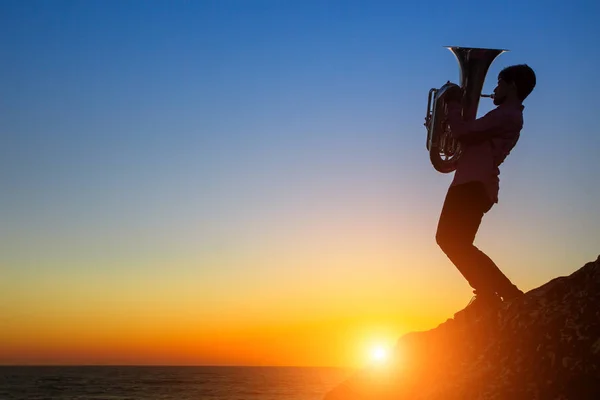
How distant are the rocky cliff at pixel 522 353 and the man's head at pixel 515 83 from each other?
5.57 ft

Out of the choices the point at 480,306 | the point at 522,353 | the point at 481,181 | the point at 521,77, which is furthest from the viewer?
the point at 480,306

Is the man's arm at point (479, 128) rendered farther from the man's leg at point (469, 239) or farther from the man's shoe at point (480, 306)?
the man's shoe at point (480, 306)

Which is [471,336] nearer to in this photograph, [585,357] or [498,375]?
A: [498,375]

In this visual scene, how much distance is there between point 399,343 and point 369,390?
75 cm

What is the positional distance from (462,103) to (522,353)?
2532 mm

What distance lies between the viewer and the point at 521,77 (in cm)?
661

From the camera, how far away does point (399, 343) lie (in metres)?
7.87

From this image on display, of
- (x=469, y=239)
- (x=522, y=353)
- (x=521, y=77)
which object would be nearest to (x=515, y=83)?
(x=521, y=77)

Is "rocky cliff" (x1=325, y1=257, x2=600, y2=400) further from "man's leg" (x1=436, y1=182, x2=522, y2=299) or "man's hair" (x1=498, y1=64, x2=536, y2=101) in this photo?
"man's hair" (x1=498, y1=64, x2=536, y2=101)

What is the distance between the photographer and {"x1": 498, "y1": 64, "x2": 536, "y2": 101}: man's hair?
660cm

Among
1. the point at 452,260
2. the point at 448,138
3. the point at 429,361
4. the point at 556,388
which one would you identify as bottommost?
the point at 556,388

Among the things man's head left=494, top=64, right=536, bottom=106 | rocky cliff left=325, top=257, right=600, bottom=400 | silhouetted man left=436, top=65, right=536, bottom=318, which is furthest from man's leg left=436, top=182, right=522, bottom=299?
man's head left=494, top=64, right=536, bottom=106

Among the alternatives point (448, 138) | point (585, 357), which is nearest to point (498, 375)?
point (585, 357)

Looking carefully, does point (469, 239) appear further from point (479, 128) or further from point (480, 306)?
point (479, 128)
